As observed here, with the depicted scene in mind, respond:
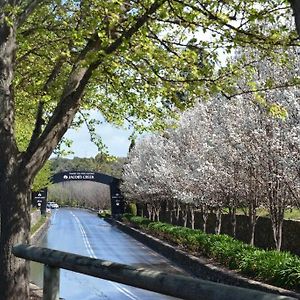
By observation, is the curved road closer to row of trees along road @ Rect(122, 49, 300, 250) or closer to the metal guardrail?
row of trees along road @ Rect(122, 49, 300, 250)

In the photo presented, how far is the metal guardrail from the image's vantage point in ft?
8.26

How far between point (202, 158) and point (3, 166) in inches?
728

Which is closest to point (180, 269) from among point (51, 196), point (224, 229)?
point (224, 229)

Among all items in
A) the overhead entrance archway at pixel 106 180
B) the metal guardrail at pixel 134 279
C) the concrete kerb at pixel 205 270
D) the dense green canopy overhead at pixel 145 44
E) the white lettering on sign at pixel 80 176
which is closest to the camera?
the metal guardrail at pixel 134 279

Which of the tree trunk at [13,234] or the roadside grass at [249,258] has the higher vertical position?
the tree trunk at [13,234]

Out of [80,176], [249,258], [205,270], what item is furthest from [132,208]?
[249,258]

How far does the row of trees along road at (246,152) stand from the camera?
16.4 meters

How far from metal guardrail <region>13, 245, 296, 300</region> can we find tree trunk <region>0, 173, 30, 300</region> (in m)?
2.84

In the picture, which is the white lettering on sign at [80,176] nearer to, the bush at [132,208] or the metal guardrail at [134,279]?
the bush at [132,208]

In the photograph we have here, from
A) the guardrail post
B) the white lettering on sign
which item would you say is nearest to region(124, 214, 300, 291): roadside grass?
the guardrail post

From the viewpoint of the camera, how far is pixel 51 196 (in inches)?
6368

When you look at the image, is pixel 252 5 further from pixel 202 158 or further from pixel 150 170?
pixel 150 170

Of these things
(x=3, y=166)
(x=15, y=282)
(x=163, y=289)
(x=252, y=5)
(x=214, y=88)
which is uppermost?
(x=252, y=5)

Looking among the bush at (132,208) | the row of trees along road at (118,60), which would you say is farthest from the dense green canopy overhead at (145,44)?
the bush at (132,208)
